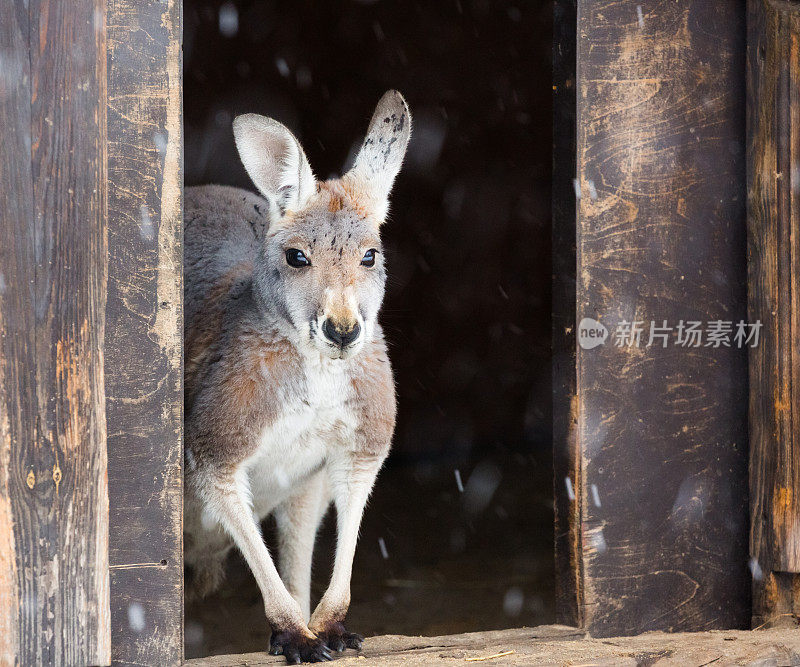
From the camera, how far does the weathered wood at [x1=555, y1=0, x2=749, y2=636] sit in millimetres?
3162

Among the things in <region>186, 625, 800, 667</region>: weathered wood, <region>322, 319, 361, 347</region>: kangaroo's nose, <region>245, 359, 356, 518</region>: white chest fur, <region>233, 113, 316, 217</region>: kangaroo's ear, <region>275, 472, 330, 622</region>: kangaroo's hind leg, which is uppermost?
<region>233, 113, 316, 217</region>: kangaroo's ear

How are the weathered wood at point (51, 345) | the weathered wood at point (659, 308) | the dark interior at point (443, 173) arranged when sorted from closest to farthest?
the weathered wood at point (51, 345)
the weathered wood at point (659, 308)
the dark interior at point (443, 173)

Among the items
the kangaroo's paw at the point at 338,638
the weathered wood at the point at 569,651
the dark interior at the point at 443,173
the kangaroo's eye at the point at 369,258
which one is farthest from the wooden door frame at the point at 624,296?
the dark interior at the point at 443,173

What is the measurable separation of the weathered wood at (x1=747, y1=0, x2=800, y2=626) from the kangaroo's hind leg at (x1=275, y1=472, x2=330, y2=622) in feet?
5.35

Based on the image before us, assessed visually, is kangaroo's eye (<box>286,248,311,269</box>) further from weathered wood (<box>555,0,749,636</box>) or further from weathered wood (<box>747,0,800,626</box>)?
weathered wood (<box>747,0,800,626</box>)

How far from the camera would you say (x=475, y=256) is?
844 cm

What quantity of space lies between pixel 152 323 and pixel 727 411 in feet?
6.75

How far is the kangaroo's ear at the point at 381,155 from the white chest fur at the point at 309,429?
1.85 feet

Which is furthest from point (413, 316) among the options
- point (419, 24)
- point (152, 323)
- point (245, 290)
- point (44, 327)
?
point (44, 327)

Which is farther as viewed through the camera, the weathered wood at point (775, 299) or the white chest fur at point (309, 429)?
the weathered wood at point (775, 299)

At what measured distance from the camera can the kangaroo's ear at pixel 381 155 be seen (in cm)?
302

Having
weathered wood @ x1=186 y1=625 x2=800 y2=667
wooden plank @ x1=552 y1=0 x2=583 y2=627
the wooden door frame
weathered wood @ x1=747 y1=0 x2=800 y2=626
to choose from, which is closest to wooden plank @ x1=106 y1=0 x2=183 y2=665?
the wooden door frame

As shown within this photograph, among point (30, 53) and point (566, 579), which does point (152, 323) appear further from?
point (566, 579)

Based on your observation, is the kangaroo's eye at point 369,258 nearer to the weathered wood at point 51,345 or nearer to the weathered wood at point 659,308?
the weathered wood at point 659,308
